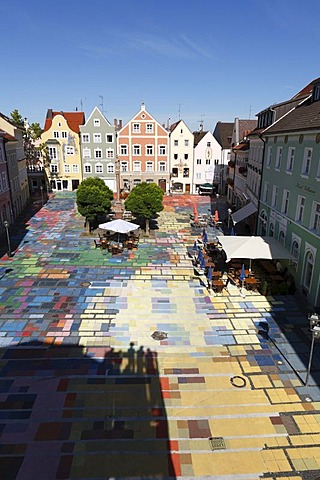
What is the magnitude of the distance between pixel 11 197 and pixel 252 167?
2559 centimetres

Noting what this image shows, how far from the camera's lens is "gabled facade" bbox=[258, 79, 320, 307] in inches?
706

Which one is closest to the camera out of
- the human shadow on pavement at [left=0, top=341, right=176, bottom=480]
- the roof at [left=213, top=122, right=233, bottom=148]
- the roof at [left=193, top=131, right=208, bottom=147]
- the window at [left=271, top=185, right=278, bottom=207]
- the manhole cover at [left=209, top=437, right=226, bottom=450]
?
the human shadow on pavement at [left=0, top=341, right=176, bottom=480]

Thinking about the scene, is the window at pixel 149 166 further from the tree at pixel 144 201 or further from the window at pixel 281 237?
the window at pixel 281 237

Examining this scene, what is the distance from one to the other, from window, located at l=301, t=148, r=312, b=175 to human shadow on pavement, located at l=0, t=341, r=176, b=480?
13607 millimetres

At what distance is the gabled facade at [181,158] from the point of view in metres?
52.6

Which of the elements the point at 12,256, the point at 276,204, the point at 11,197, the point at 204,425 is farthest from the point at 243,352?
the point at 11,197

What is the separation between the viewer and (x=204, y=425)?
10.6m

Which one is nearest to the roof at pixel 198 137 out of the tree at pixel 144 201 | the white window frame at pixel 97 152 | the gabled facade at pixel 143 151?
the gabled facade at pixel 143 151

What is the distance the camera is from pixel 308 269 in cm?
1869

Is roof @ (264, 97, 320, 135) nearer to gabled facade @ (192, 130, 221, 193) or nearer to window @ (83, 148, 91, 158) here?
gabled facade @ (192, 130, 221, 193)

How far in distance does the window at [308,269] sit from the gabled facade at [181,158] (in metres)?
37.8

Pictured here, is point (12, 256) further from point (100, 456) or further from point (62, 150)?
point (62, 150)

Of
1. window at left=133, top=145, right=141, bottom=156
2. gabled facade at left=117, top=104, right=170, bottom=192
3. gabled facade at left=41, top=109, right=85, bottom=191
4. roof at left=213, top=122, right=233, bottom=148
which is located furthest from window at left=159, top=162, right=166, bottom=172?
gabled facade at left=41, top=109, right=85, bottom=191

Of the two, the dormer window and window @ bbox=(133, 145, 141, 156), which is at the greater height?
the dormer window
